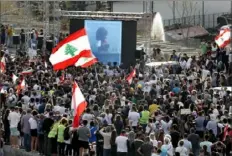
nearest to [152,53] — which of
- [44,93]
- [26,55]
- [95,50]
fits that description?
[95,50]

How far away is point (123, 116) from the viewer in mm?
23734

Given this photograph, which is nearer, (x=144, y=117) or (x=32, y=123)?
(x=32, y=123)

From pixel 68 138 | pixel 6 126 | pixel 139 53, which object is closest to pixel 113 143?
pixel 68 138

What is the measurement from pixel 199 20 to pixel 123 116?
3301 centimetres

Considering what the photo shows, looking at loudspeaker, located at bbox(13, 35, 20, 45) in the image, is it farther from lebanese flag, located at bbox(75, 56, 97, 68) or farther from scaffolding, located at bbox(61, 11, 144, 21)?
lebanese flag, located at bbox(75, 56, 97, 68)

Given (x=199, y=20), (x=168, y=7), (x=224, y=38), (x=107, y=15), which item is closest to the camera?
(x=224, y=38)

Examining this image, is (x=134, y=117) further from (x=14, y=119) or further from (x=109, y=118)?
(x=14, y=119)

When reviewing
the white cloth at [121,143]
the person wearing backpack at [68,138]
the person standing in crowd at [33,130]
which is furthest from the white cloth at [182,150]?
the person standing in crowd at [33,130]

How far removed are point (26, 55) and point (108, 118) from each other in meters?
18.8

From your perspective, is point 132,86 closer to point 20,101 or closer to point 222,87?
point 222,87

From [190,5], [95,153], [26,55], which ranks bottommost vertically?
[95,153]

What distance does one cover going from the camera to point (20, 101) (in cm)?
2592

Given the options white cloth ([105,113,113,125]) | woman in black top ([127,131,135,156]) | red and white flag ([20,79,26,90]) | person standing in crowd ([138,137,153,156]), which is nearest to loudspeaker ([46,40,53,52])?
red and white flag ([20,79,26,90])

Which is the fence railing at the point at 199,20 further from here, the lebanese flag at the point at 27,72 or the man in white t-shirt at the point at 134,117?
the man in white t-shirt at the point at 134,117
